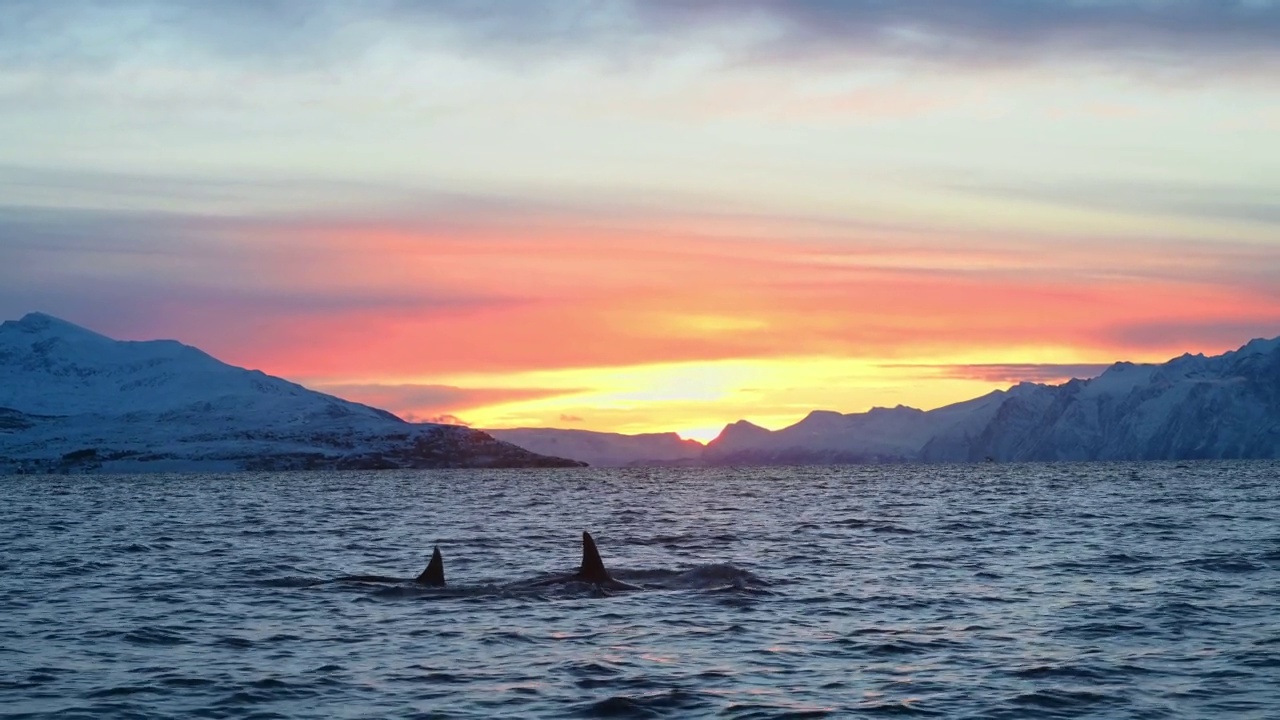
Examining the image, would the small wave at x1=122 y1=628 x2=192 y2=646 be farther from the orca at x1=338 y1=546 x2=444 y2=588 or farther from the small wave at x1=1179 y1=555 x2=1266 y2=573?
the small wave at x1=1179 y1=555 x2=1266 y2=573

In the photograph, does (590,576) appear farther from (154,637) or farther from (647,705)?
(647,705)

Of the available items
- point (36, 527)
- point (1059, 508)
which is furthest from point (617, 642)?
point (1059, 508)

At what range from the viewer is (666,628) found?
106ft

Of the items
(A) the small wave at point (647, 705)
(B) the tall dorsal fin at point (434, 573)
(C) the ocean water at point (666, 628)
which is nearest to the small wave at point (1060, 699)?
(C) the ocean water at point (666, 628)

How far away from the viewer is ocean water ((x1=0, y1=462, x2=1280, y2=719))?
2355cm

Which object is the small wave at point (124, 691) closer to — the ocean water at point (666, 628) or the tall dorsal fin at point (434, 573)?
the ocean water at point (666, 628)

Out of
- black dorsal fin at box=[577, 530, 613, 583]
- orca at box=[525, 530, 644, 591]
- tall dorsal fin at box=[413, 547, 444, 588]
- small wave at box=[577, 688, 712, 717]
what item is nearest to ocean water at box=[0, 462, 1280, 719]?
small wave at box=[577, 688, 712, 717]

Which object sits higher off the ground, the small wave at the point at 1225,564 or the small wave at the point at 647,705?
the small wave at the point at 1225,564

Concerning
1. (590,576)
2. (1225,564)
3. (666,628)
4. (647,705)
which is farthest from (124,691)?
(1225,564)

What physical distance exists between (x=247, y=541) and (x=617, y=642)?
40287 mm

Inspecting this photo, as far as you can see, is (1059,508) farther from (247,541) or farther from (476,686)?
(476,686)

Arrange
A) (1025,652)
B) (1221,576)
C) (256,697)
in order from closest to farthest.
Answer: (256,697)
(1025,652)
(1221,576)

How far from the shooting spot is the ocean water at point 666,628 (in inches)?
927

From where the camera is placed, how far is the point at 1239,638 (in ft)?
96.6
